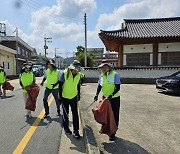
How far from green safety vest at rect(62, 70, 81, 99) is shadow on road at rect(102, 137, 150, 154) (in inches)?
53.0

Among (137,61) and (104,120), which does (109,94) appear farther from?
(137,61)

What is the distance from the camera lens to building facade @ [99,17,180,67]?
19406 millimetres

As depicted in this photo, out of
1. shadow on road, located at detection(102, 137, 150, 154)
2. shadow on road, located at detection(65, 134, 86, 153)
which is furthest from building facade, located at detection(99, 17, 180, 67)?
shadow on road, located at detection(102, 137, 150, 154)

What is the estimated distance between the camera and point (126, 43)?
2041cm

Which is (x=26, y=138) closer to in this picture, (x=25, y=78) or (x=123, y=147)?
(x=123, y=147)

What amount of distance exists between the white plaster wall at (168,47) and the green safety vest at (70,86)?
1553cm

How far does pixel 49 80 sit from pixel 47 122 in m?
1.40

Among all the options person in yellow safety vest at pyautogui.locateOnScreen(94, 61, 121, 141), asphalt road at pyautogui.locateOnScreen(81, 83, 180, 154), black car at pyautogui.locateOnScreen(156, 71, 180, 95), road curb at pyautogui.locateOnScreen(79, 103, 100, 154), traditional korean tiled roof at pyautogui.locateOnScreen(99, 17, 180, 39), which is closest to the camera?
road curb at pyautogui.locateOnScreen(79, 103, 100, 154)

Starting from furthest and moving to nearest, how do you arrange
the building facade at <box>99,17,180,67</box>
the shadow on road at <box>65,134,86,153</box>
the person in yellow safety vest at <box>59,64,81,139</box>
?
the building facade at <box>99,17,180,67</box>, the person in yellow safety vest at <box>59,64,81,139</box>, the shadow on road at <box>65,134,86,153</box>

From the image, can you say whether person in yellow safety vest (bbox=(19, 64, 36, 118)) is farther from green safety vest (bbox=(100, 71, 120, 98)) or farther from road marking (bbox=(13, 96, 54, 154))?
green safety vest (bbox=(100, 71, 120, 98))

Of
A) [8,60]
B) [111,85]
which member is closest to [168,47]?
[111,85]

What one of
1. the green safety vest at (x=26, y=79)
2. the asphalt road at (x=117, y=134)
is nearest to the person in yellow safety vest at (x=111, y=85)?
the asphalt road at (x=117, y=134)

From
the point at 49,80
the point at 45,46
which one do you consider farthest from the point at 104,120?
the point at 45,46

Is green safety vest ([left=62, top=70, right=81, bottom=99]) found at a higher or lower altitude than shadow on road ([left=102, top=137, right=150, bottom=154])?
higher
